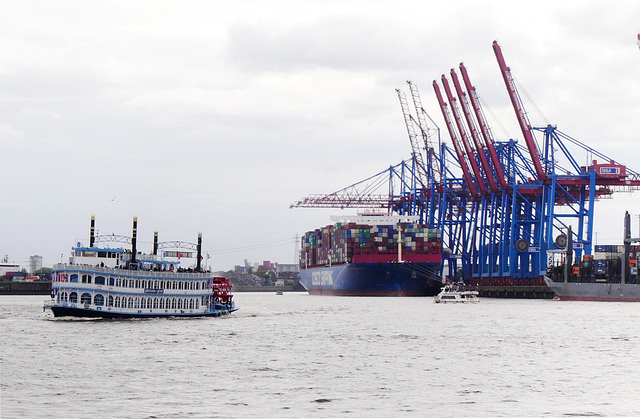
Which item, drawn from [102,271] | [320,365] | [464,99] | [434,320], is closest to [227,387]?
[320,365]

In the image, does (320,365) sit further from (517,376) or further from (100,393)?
(100,393)

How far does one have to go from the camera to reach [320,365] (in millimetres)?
49000

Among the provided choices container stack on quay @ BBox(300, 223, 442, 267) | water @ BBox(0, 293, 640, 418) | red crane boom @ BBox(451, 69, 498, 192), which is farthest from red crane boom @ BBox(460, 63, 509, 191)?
water @ BBox(0, 293, 640, 418)

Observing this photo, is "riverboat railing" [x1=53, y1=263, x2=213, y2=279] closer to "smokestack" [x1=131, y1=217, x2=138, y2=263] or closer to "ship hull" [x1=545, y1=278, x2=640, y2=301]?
"smokestack" [x1=131, y1=217, x2=138, y2=263]

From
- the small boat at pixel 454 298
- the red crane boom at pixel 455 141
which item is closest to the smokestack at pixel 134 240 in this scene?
the small boat at pixel 454 298

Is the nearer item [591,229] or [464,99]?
[591,229]

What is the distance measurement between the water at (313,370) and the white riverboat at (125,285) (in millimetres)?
1510

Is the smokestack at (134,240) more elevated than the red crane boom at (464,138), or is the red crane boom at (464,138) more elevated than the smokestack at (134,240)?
the red crane boom at (464,138)

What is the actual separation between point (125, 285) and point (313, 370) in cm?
3174

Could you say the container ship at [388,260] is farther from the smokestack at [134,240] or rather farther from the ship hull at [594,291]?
the smokestack at [134,240]

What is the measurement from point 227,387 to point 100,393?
5332mm

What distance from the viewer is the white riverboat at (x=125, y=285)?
72375mm

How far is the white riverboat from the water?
4.95 feet

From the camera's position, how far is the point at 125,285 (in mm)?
74625
